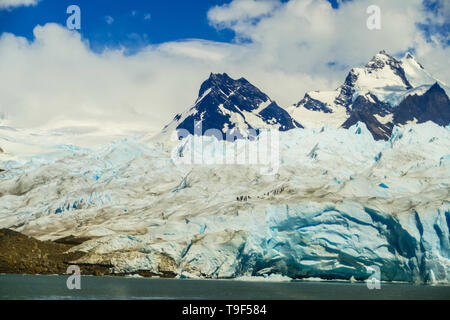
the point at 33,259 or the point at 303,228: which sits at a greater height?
the point at 303,228

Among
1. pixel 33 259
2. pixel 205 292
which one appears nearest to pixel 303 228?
pixel 205 292

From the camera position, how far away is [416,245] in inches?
3467

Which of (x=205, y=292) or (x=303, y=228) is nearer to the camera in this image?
(x=205, y=292)

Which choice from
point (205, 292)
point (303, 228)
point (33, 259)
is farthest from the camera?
point (33, 259)

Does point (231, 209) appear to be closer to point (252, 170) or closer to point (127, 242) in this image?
point (127, 242)

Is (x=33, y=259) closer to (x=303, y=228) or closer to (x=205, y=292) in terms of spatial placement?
(x=205, y=292)

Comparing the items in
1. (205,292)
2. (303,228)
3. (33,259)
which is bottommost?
(205,292)

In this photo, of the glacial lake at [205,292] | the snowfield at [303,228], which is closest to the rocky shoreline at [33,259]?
the snowfield at [303,228]

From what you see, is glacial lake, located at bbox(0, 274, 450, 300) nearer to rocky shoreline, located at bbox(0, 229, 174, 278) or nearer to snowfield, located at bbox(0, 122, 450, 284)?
snowfield, located at bbox(0, 122, 450, 284)

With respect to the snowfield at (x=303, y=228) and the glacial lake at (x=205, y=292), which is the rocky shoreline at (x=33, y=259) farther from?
the glacial lake at (x=205, y=292)

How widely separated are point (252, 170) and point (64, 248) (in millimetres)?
75689

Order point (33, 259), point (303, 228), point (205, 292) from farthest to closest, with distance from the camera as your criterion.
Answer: point (33, 259), point (303, 228), point (205, 292)

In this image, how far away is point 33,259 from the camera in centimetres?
10156
